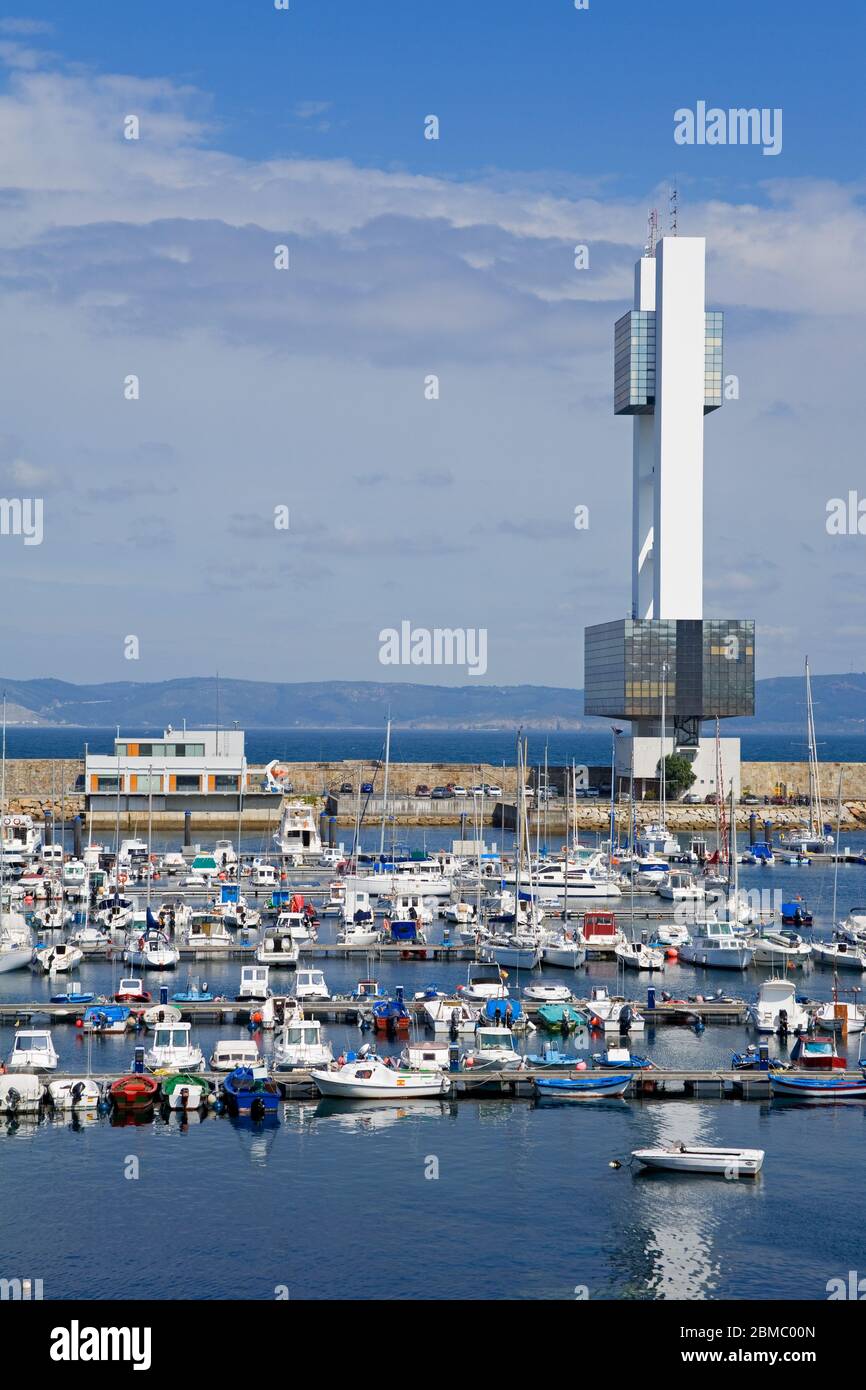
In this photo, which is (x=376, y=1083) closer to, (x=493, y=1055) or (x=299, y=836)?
(x=493, y=1055)

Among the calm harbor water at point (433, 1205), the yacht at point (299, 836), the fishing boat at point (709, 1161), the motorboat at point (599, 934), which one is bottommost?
the calm harbor water at point (433, 1205)

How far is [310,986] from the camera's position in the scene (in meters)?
51.5

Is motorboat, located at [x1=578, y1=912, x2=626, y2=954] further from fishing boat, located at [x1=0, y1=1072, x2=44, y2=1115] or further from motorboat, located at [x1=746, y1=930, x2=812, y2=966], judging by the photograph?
fishing boat, located at [x1=0, y1=1072, x2=44, y2=1115]

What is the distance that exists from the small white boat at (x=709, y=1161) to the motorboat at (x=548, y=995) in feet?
54.5

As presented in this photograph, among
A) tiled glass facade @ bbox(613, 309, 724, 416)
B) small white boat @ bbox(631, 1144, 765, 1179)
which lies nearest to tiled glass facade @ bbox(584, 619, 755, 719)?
tiled glass facade @ bbox(613, 309, 724, 416)

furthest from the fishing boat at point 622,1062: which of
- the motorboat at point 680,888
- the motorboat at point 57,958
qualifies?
the motorboat at point 680,888

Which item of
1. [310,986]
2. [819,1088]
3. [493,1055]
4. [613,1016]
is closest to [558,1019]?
[613,1016]

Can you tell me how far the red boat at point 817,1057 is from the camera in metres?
42.4

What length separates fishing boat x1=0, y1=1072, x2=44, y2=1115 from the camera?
127ft

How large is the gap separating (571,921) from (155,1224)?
4354cm

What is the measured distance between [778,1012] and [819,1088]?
8261 mm

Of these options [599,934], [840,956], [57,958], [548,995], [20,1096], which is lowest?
[20,1096]

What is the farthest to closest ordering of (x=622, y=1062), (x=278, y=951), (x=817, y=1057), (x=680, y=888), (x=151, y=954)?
(x=680, y=888), (x=278, y=951), (x=151, y=954), (x=817, y=1057), (x=622, y=1062)

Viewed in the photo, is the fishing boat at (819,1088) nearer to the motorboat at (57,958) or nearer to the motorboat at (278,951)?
the motorboat at (278,951)
